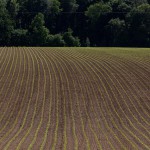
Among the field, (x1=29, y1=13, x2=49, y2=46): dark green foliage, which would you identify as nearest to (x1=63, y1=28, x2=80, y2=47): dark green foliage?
Result: (x1=29, y1=13, x2=49, y2=46): dark green foliage

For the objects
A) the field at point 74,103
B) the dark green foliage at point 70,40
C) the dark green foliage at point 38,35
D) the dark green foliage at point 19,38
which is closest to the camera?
the field at point 74,103

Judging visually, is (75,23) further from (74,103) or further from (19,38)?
(74,103)

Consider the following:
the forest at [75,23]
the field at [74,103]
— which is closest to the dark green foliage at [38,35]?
the forest at [75,23]

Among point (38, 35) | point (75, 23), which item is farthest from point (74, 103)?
point (75, 23)

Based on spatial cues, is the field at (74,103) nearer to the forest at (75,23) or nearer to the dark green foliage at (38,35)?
the forest at (75,23)

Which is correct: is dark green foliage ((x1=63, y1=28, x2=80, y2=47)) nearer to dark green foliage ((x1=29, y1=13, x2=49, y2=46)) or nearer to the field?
dark green foliage ((x1=29, y1=13, x2=49, y2=46))

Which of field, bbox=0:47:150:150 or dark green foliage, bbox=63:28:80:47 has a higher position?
field, bbox=0:47:150:150

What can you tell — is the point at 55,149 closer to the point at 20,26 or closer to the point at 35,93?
the point at 35,93
